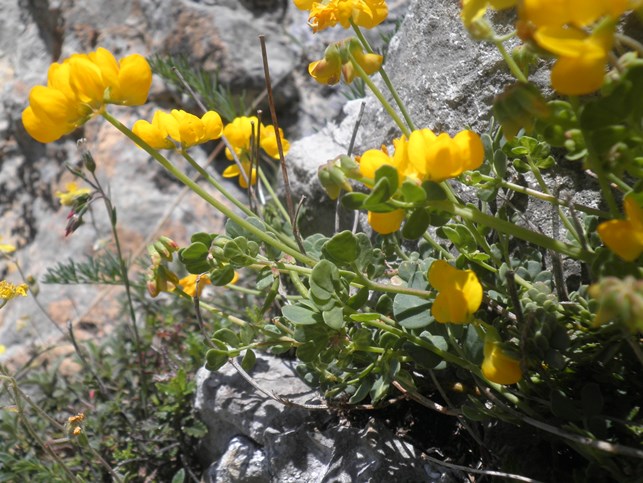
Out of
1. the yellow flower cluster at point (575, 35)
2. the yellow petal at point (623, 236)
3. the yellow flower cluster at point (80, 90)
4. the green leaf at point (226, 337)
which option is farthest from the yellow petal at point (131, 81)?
the yellow petal at point (623, 236)

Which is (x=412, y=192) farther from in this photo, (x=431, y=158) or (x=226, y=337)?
(x=226, y=337)

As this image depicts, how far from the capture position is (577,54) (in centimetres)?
69

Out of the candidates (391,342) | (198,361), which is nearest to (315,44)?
(198,361)

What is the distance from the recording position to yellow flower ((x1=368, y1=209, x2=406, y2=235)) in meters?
0.96

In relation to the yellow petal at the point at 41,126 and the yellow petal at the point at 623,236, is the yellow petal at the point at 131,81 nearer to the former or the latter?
the yellow petal at the point at 41,126

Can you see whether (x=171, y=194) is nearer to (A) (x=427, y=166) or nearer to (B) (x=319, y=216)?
(B) (x=319, y=216)

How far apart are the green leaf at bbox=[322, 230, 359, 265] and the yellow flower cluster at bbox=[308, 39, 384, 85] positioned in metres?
0.31

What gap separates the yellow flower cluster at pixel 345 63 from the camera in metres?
1.18

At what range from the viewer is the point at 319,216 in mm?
2010

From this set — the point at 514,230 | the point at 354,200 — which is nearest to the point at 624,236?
the point at 514,230

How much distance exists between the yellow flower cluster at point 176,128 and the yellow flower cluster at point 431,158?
0.53m

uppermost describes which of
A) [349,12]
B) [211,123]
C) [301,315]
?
[349,12]

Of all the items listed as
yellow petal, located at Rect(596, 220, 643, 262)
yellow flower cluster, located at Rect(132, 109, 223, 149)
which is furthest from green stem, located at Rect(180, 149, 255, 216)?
yellow petal, located at Rect(596, 220, 643, 262)

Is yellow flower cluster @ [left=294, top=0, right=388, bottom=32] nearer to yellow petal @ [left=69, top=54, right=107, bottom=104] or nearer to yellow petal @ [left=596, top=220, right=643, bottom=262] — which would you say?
yellow petal @ [left=69, top=54, right=107, bottom=104]
